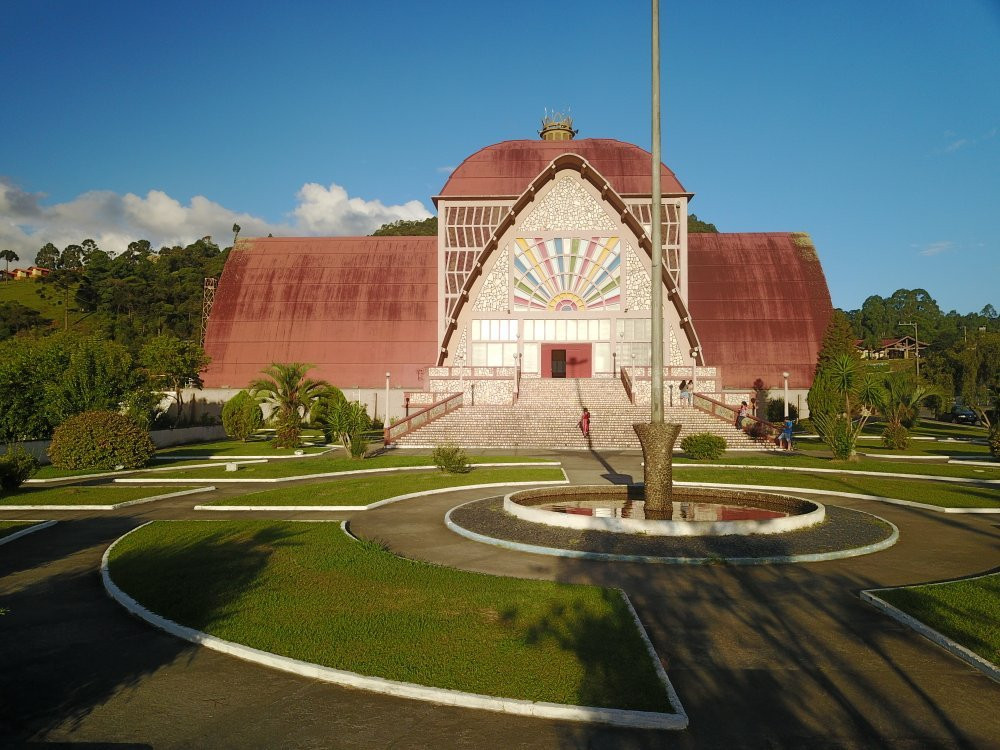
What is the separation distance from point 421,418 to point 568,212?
18.3m

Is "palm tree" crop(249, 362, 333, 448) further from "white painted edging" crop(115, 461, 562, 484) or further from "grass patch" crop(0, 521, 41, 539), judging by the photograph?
"grass patch" crop(0, 521, 41, 539)

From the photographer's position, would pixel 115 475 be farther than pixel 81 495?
Yes

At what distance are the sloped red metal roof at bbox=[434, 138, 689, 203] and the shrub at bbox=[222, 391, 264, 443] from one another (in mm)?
20008

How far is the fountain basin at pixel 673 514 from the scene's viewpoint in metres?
11.9

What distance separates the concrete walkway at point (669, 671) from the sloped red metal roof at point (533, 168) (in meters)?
41.9

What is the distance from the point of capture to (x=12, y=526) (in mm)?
14227

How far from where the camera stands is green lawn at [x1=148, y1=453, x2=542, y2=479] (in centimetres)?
2289

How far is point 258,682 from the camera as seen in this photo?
6312 millimetres

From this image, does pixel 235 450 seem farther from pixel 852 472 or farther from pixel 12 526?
pixel 852 472

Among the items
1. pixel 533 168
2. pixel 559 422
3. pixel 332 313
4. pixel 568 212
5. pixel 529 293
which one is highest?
pixel 533 168

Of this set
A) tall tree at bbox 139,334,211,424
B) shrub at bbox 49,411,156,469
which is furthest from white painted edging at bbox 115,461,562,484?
tall tree at bbox 139,334,211,424

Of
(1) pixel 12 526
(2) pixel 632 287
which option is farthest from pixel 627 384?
(1) pixel 12 526

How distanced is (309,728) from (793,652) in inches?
181

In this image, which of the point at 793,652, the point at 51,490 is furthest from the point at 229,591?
the point at 51,490
